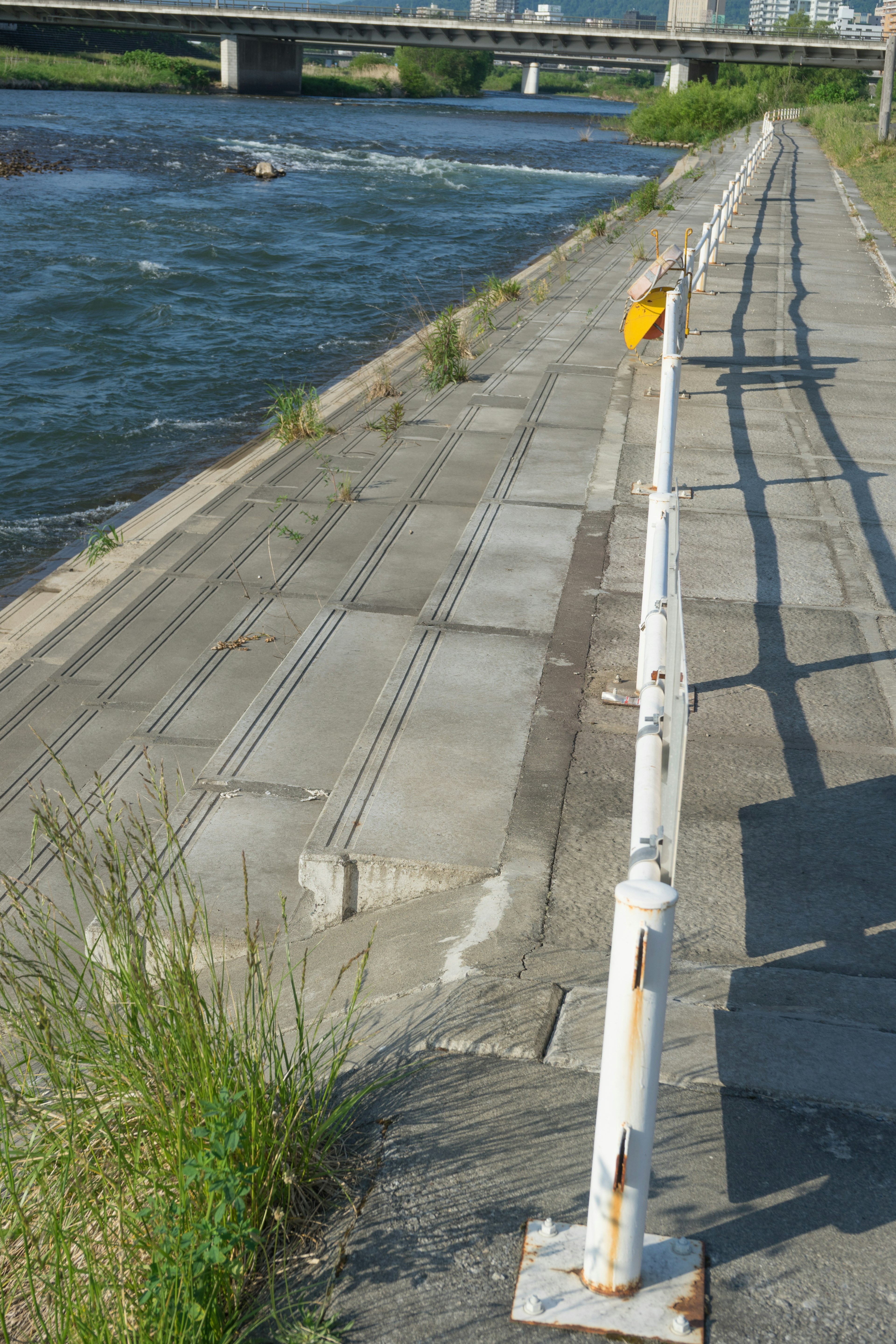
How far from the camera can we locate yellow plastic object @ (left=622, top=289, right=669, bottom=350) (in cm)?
852

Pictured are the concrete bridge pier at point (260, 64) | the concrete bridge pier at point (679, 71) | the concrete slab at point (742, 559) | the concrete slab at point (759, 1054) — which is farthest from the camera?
the concrete bridge pier at point (260, 64)

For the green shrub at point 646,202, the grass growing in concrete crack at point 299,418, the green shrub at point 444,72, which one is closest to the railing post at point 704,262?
the grass growing in concrete crack at point 299,418

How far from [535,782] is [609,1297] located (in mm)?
2075

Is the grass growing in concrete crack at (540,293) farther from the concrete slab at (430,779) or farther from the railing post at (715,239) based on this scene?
the concrete slab at (430,779)

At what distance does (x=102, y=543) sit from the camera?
302 inches

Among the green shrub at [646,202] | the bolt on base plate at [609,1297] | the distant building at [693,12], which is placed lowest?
the bolt on base plate at [609,1297]

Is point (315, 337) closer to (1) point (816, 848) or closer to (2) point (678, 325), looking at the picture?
(2) point (678, 325)

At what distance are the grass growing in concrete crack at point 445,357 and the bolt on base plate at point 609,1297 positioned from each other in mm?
8826

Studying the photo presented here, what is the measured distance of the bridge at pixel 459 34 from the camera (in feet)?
215

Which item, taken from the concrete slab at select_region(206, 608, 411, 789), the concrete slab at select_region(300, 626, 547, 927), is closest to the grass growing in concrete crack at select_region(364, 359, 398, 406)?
the concrete slab at select_region(206, 608, 411, 789)

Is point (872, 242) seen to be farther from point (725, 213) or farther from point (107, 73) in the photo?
point (107, 73)

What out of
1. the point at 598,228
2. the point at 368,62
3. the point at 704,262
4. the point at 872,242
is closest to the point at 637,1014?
the point at 704,262

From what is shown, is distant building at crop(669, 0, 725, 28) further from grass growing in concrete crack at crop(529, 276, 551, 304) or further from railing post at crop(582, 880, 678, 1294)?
railing post at crop(582, 880, 678, 1294)

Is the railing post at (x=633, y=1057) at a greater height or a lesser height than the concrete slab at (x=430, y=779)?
greater
